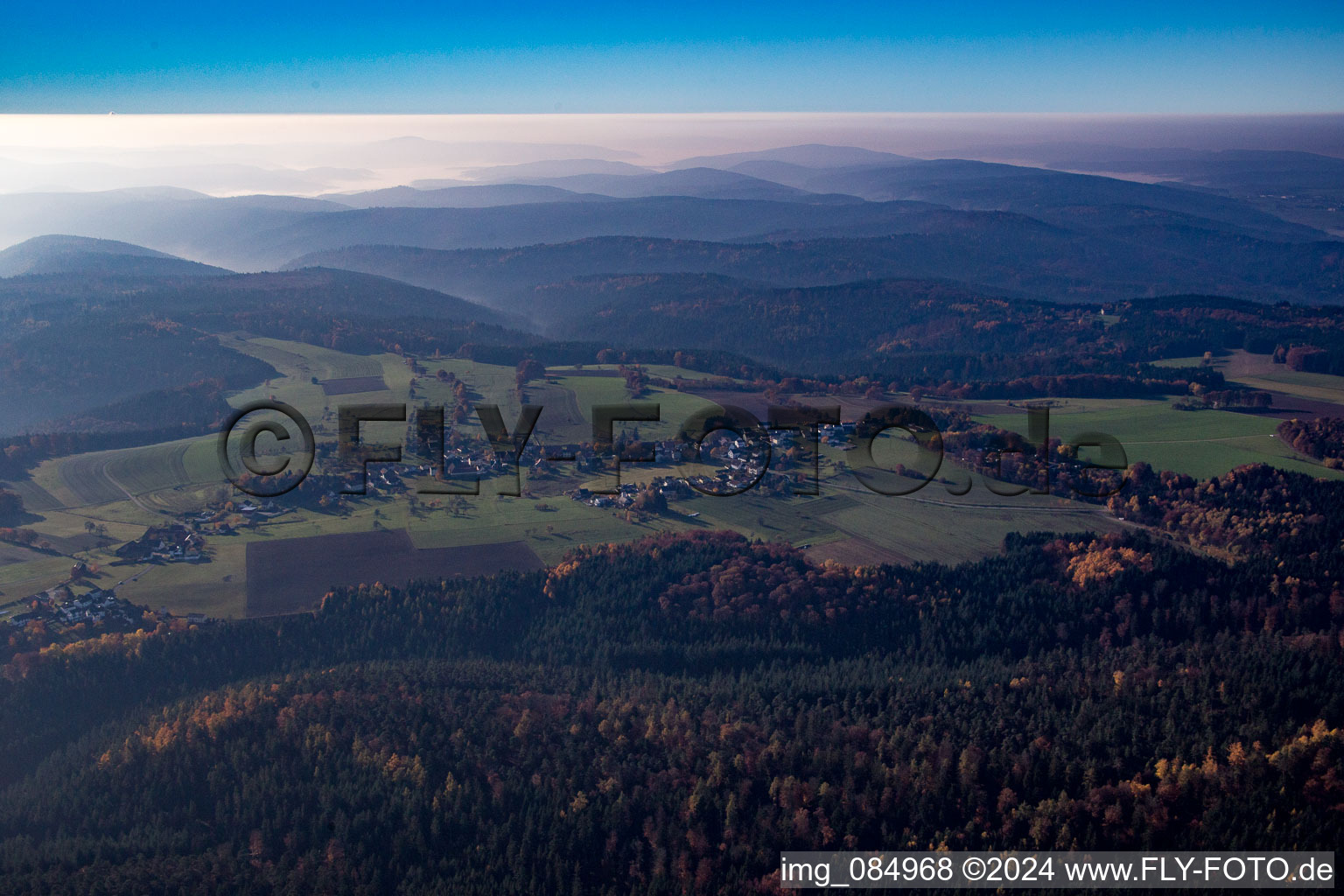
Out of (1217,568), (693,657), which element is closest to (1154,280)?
(1217,568)

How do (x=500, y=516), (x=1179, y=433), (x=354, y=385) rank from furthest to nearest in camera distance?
(x=354, y=385)
(x=1179, y=433)
(x=500, y=516)

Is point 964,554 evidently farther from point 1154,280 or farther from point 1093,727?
point 1154,280

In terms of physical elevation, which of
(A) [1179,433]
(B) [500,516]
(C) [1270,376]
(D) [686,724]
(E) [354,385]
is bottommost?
(D) [686,724]

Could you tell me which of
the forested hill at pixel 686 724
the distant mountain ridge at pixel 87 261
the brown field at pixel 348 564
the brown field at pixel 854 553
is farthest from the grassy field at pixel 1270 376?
the distant mountain ridge at pixel 87 261

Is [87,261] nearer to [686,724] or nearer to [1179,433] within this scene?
→ [686,724]

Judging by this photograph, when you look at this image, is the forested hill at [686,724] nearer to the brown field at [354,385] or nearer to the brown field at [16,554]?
the brown field at [16,554]

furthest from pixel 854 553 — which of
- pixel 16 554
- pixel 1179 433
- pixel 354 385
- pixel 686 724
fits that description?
pixel 354 385

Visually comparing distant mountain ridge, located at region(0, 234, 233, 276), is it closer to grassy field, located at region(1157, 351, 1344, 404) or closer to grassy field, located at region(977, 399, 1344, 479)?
grassy field, located at region(977, 399, 1344, 479)

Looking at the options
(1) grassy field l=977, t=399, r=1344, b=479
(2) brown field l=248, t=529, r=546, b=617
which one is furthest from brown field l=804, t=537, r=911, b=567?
(1) grassy field l=977, t=399, r=1344, b=479
